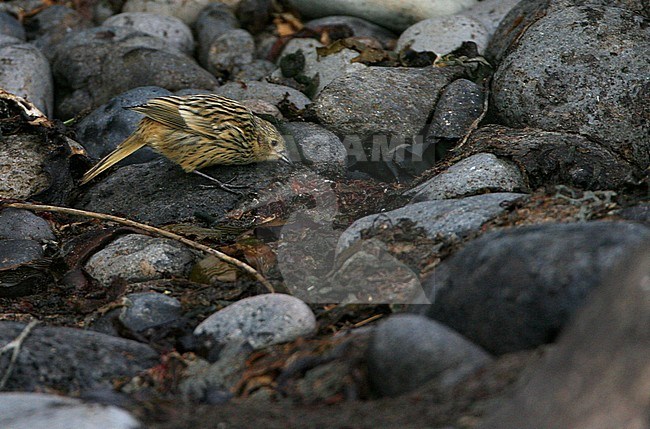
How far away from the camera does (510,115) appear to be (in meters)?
7.81

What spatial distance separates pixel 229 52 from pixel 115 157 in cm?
330

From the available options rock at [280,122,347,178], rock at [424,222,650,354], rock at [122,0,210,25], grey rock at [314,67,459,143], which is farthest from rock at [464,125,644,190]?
rock at [122,0,210,25]

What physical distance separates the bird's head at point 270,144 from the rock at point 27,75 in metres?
3.23

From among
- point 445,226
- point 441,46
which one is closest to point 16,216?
point 445,226

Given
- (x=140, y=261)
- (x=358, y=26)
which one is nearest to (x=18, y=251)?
(x=140, y=261)

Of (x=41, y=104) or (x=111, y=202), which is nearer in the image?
(x=111, y=202)

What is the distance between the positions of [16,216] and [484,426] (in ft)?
15.8

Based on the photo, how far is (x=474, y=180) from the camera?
6.51 metres

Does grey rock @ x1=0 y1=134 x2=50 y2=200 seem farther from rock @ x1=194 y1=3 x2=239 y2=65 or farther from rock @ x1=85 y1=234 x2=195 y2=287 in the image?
rock @ x1=194 y1=3 x2=239 y2=65

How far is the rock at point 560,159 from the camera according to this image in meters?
6.64

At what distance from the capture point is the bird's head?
7355 millimetres

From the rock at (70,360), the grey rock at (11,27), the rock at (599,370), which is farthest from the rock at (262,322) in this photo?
the grey rock at (11,27)

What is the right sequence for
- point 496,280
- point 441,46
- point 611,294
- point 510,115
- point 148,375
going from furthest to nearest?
point 441,46
point 510,115
point 148,375
point 496,280
point 611,294

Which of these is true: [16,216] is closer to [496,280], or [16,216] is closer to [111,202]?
[111,202]
